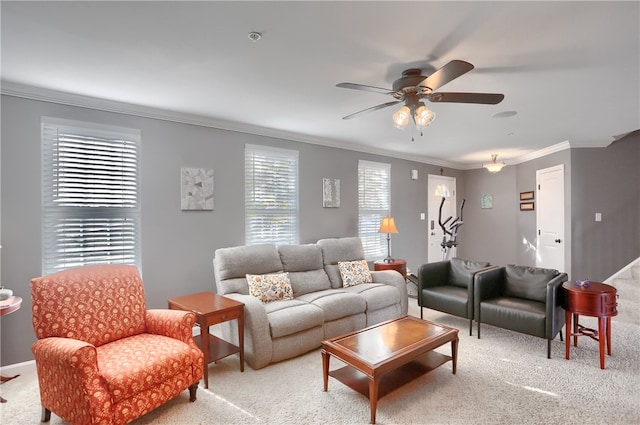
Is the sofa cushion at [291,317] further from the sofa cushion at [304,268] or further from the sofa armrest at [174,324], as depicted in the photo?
the sofa armrest at [174,324]

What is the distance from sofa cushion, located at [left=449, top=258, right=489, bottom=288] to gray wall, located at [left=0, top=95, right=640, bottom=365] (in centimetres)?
161

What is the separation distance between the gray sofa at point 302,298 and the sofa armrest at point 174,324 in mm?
527

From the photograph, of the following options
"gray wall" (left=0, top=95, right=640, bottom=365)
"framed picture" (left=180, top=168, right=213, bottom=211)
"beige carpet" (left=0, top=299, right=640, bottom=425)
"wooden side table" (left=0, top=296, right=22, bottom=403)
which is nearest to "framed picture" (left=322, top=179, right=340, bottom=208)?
"gray wall" (left=0, top=95, right=640, bottom=365)

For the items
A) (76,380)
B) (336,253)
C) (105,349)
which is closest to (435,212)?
(336,253)

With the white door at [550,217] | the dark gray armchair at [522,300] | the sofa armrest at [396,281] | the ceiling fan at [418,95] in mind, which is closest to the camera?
the ceiling fan at [418,95]

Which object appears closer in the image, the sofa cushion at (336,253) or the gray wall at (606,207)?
the sofa cushion at (336,253)

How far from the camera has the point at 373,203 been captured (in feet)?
18.7

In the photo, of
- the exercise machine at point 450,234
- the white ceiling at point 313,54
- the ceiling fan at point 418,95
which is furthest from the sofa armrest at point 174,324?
the exercise machine at point 450,234

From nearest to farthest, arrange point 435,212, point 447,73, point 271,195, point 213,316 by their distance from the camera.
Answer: point 447,73, point 213,316, point 271,195, point 435,212

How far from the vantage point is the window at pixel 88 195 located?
9.83 feet

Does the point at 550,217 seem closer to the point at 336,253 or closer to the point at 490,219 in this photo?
the point at 490,219

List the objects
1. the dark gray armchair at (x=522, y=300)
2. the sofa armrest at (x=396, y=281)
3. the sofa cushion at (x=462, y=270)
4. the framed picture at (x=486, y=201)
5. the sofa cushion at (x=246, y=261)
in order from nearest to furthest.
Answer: the dark gray armchair at (x=522, y=300) → the sofa cushion at (x=246, y=261) → the sofa cushion at (x=462, y=270) → the sofa armrest at (x=396, y=281) → the framed picture at (x=486, y=201)

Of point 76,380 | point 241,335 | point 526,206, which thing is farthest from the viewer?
point 526,206

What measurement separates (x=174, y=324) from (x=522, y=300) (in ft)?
11.1
